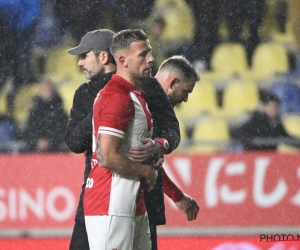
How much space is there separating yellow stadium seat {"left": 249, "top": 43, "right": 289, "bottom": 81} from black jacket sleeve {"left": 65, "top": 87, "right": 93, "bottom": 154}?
4.48 m

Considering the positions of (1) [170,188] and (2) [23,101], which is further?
(2) [23,101]

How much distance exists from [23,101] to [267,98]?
226 cm

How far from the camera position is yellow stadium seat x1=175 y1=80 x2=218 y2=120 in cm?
714

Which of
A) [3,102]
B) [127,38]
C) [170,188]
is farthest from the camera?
[3,102]

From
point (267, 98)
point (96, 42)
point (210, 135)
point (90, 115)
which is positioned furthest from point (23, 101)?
point (90, 115)

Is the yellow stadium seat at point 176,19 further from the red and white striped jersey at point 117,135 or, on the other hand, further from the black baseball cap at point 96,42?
the red and white striped jersey at point 117,135

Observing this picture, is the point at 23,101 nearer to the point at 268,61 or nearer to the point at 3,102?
the point at 3,102

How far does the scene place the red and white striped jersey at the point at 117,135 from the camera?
259 cm

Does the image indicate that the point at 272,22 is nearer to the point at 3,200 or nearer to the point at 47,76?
the point at 47,76

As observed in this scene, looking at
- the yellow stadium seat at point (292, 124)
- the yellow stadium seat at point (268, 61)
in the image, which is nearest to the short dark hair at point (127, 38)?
the yellow stadium seat at point (292, 124)

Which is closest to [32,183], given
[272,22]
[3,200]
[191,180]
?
[3,200]

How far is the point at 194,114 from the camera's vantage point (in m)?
7.13

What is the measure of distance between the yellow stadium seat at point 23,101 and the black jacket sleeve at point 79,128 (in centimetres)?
422

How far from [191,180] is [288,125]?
4.13 ft
